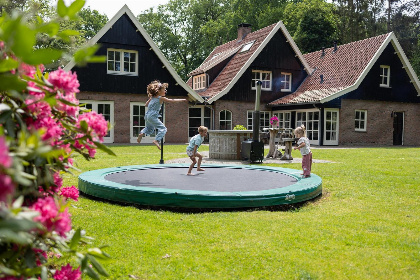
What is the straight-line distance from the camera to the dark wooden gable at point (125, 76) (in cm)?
1767

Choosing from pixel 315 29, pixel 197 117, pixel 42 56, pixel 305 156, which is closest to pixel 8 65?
pixel 42 56

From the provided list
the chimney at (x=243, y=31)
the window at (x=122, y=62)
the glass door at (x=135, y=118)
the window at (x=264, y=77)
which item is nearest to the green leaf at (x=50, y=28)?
the window at (x=122, y=62)

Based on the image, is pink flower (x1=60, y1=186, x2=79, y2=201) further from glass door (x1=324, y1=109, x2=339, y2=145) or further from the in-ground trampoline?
glass door (x1=324, y1=109, x2=339, y2=145)

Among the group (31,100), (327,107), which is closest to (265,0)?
(327,107)

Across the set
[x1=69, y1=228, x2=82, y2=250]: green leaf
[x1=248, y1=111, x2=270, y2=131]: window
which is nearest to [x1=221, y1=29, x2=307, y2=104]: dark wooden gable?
[x1=248, y1=111, x2=270, y2=131]: window

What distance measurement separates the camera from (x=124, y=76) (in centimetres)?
1825

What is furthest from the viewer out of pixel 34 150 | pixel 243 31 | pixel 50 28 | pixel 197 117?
pixel 243 31

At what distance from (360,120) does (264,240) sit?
1958 centimetres

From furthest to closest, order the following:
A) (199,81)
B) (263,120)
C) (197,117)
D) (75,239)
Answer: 1. (199,81)
2. (263,120)
3. (197,117)
4. (75,239)

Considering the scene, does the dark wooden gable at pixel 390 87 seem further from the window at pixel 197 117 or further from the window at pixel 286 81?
the window at pixel 197 117

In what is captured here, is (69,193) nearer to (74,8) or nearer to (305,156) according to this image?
(74,8)

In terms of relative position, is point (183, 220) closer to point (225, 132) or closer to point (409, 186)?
point (409, 186)

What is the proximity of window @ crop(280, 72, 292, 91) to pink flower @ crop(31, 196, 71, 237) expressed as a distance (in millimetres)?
22048

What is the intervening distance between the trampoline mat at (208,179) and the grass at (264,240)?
72cm
